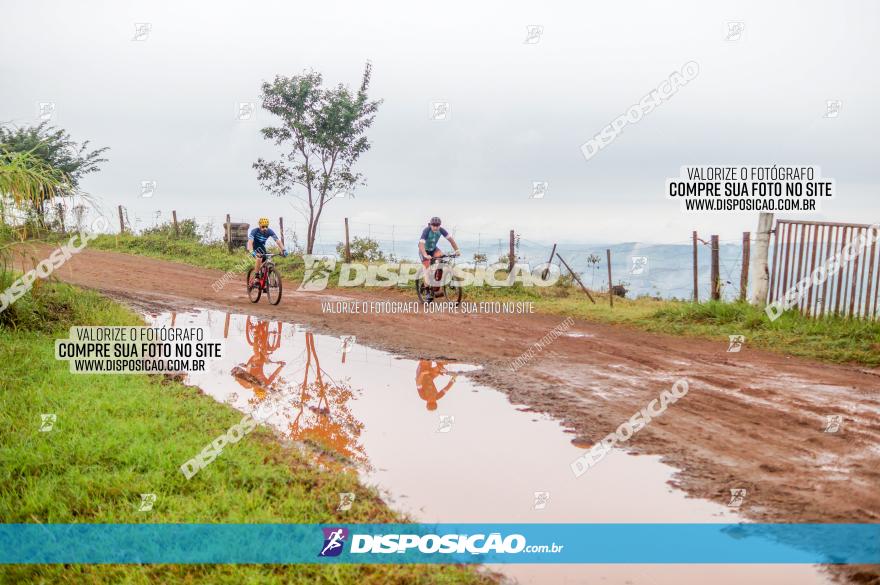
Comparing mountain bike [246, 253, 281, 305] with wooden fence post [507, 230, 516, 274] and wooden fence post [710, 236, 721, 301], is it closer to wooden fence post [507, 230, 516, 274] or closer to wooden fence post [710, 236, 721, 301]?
wooden fence post [507, 230, 516, 274]

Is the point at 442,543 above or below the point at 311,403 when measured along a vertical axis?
below

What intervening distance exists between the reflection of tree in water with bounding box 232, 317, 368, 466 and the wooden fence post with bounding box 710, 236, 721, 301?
31.9 feet

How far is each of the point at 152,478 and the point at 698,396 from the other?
622 centimetres

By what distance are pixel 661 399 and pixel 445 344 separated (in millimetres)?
4527

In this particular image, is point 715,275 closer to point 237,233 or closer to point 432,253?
point 432,253

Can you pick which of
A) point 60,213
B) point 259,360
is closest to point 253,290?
point 259,360

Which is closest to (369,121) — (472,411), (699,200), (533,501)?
(699,200)

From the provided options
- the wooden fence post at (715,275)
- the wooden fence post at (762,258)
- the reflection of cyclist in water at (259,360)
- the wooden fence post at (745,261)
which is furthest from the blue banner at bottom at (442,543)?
the wooden fence post at (715,275)

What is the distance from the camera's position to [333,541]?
14.8 feet

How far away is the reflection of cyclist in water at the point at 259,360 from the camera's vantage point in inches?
342

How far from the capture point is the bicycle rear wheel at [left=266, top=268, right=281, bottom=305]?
15.6 metres

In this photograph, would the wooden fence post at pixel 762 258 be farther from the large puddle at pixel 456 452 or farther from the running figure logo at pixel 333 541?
the running figure logo at pixel 333 541

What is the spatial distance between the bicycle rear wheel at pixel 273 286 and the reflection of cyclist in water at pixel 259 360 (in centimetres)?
225

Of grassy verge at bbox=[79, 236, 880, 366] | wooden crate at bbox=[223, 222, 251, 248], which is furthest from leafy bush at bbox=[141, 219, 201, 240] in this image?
grassy verge at bbox=[79, 236, 880, 366]
